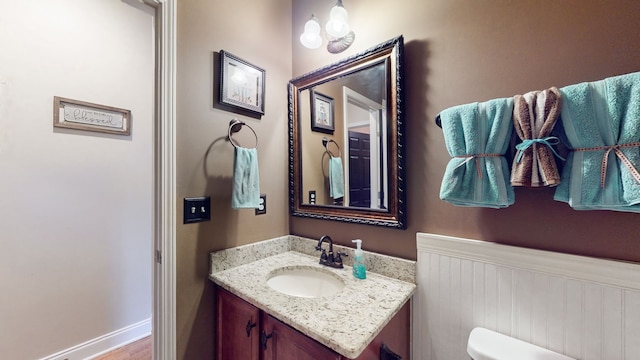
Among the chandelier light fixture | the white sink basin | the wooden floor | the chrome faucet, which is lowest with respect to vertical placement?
the wooden floor

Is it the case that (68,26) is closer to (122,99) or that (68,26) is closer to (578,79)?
(122,99)

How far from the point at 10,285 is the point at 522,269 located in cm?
258

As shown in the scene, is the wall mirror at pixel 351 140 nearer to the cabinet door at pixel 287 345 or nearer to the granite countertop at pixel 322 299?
the granite countertop at pixel 322 299

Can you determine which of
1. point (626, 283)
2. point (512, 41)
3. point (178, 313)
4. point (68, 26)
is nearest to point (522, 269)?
point (626, 283)

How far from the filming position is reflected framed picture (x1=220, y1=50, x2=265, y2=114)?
3.92 feet

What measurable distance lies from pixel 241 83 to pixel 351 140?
672 millimetres

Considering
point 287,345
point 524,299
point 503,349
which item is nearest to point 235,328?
point 287,345

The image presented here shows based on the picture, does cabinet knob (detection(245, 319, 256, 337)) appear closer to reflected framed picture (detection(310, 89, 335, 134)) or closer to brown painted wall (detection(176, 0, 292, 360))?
brown painted wall (detection(176, 0, 292, 360))

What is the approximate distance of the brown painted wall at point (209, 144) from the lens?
1.08 m

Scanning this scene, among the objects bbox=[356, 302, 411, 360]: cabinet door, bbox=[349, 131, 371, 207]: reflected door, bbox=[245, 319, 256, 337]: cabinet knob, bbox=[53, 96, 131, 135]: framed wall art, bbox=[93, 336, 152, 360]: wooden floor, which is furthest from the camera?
bbox=[93, 336, 152, 360]: wooden floor

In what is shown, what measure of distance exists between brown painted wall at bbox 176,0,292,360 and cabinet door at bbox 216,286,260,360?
67 mm

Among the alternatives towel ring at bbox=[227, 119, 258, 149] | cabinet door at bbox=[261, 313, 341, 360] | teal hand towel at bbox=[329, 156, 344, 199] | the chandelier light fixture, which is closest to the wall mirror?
teal hand towel at bbox=[329, 156, 344, 199]

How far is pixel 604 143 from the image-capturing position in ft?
2.06

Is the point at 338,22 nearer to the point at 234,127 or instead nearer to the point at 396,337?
the point at 234,127
